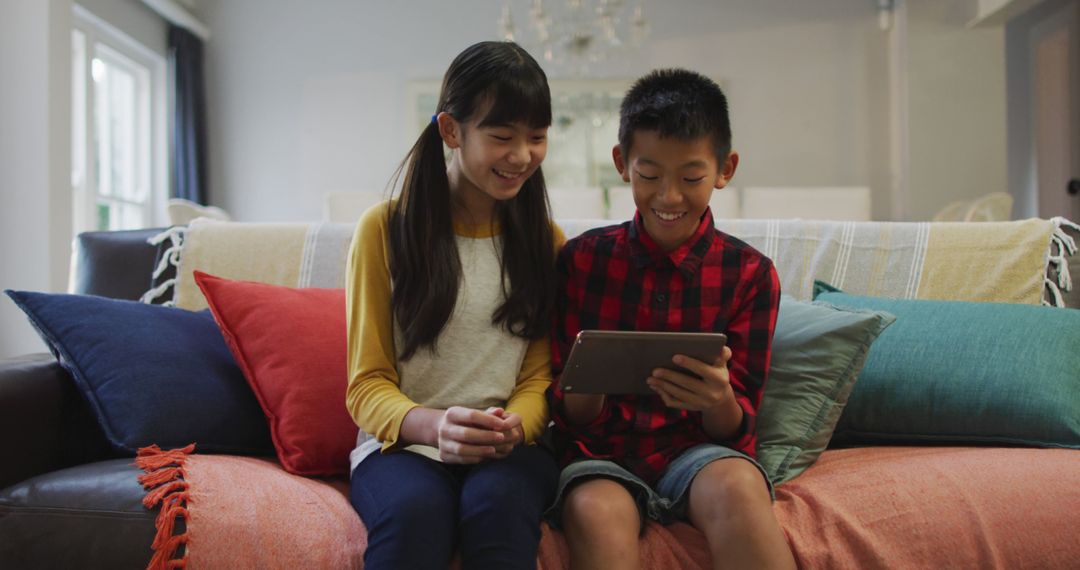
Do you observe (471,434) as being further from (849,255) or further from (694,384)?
(849,255)

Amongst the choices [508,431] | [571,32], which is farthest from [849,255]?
[571,32]

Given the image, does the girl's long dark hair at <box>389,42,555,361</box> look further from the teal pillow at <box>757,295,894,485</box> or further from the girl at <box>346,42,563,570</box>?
the teal pillow at <box>757,295,894,485</box>

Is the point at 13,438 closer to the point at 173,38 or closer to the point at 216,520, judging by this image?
the point at 216,520

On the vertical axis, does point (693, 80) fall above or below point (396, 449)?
above

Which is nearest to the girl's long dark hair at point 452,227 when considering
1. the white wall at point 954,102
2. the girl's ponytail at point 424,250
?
the girl's ponytail at point 424,250

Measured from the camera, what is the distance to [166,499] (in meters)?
1.13

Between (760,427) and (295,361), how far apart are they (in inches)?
29.5

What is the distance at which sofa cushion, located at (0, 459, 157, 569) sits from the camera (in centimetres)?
110

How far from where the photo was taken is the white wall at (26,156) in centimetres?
312

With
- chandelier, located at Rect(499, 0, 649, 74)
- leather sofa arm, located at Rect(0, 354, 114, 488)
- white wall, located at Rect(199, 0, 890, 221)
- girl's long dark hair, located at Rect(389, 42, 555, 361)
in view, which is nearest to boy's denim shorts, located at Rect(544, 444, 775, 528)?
girl's long dark hair, located at Rect(389, 42, 555, 361)

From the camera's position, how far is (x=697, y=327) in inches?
53.4

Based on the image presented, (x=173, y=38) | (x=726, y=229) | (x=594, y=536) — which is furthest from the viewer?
(x=173, y=38)

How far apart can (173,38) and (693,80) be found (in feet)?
16.9

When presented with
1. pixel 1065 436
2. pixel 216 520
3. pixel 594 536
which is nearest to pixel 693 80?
pixel 594 536
